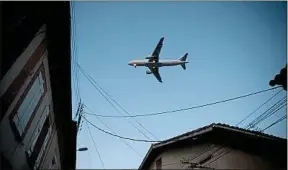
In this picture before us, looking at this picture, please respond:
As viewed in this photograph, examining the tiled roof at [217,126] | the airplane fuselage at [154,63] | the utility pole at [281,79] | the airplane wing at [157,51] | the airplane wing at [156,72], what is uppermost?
the airplane fuselage at [154,63]

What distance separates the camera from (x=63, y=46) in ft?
41.4

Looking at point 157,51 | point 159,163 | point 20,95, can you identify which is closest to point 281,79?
point 20,95

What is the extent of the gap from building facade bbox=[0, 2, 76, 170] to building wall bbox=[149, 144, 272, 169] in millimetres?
7119

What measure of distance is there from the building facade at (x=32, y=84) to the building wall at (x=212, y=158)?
7.12 m

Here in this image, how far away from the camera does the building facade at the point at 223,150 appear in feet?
47.5

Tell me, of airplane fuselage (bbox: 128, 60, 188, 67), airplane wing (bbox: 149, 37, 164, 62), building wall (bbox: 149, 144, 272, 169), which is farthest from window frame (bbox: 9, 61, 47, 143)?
airplane fuselage (bbox: 128, 60, 188, 67)

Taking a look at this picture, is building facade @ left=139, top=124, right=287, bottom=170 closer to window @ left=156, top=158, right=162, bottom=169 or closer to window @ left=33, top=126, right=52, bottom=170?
window @ left=156, top=158, right=162, bottom=169

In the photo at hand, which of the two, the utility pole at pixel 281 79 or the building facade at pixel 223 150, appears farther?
the building facade at pixel 223 150

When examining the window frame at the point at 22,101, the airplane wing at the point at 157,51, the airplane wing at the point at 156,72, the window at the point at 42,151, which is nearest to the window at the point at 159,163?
the window at the point at 42,151

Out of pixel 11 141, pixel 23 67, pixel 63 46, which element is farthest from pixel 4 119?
pixel 63 46

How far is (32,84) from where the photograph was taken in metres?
11.3

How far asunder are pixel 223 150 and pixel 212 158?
2.67 ft

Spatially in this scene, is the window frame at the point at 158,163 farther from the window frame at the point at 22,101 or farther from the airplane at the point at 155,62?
the airplane at the point at 155,62

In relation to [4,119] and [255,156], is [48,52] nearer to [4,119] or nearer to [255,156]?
[4,119]
